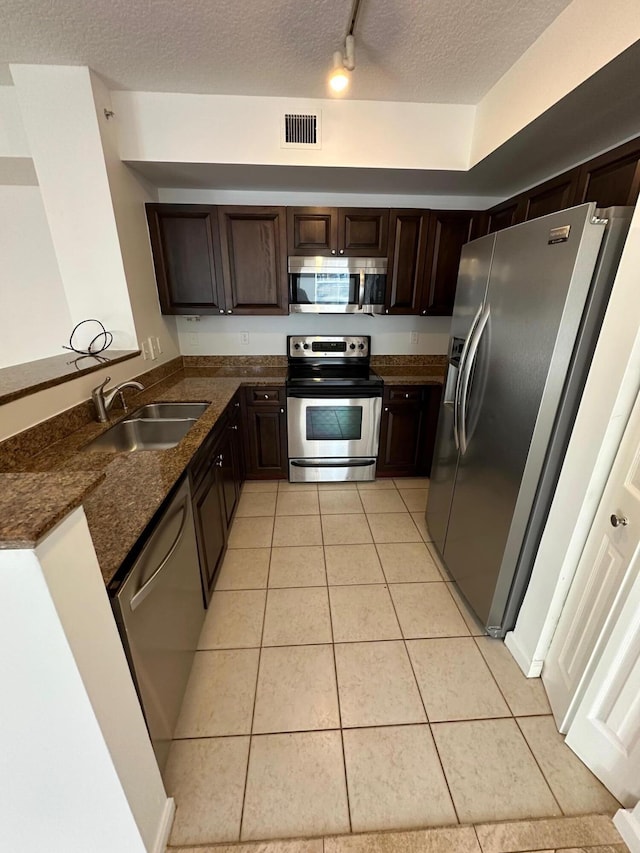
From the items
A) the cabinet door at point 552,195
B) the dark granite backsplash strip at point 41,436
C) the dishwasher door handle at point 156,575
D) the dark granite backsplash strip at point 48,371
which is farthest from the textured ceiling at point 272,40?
the dishwasher door handle at point 156,575

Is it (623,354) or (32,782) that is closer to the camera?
(32,782)

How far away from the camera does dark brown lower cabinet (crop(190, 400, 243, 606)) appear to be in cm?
160

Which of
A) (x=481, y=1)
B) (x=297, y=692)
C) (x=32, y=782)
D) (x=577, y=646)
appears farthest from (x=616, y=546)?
(x=481, y=1)

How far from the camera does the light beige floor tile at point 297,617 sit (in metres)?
1.64

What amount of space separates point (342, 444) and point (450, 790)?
2011mm

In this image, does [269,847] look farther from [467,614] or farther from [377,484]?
[377,484]

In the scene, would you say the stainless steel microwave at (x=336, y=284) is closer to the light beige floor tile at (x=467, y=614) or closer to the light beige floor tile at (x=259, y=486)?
the light beige floor tile at (x=259, y=486)

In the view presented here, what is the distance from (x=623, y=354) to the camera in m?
1.04

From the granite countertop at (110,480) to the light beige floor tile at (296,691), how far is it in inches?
37.4

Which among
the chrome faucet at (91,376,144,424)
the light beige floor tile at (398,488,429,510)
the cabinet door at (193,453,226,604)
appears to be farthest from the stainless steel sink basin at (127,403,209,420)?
the light beige floor tile at (398,488,429,510)

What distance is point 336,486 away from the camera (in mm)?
2941

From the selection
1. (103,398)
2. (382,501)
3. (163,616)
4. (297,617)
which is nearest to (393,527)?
(382,501)

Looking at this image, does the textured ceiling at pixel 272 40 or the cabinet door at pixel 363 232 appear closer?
the textured ceiling at pixel 272 40

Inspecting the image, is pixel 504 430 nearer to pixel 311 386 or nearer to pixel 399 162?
pixel 311 386
